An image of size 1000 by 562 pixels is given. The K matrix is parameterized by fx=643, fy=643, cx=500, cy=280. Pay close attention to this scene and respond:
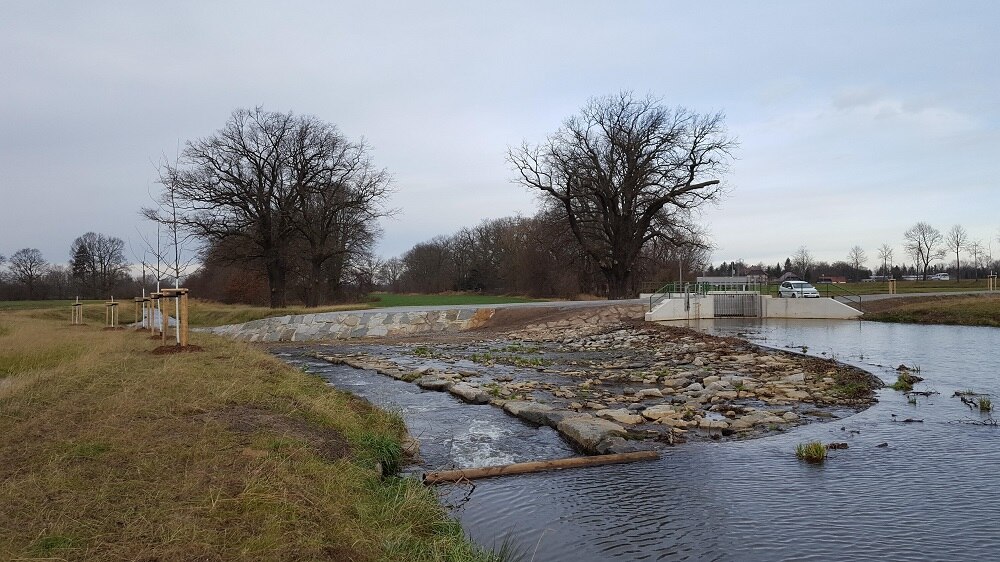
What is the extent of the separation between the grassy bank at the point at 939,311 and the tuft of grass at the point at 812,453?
27.3m

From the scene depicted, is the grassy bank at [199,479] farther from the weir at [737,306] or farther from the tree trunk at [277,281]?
the tree trunk at [277,281]

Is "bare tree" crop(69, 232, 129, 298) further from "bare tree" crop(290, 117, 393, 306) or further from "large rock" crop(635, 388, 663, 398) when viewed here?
"large rock" crop(635, 388, 663, 398)

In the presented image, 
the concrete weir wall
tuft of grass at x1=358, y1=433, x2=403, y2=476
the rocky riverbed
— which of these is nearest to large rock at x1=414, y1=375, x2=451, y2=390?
the rocky riverbed

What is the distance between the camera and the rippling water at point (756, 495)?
566 cm

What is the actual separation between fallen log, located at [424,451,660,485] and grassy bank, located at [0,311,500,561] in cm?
69

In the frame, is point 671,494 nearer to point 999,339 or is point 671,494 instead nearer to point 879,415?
point 879,415

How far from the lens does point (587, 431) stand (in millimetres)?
9195

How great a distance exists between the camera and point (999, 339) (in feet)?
75.0

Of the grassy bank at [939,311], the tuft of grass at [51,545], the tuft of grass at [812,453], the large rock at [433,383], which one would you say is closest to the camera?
the tuft of grass at [51,545]

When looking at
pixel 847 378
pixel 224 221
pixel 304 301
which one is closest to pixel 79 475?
pixel 847 378

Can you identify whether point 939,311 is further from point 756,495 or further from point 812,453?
point 756,495

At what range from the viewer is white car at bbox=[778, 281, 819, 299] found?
4066 centimetres

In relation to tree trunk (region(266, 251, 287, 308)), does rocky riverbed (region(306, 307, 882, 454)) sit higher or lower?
lower

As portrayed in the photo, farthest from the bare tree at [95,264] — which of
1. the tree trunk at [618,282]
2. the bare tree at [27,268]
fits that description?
the tree trunk at [618,282]
